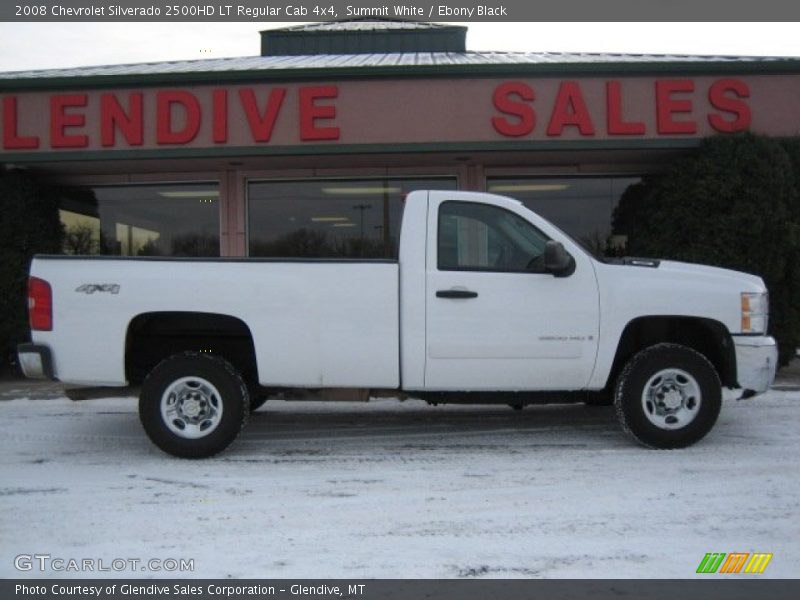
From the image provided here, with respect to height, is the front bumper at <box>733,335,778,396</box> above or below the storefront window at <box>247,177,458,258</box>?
below

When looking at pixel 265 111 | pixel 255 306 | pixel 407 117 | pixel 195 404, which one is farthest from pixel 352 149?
pixel 195 404

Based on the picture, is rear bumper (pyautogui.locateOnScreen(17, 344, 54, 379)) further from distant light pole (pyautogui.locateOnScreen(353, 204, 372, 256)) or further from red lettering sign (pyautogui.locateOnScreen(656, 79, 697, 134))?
red lettering sign (pyautogui.locateOnScreen(656, 79, 697, 134))

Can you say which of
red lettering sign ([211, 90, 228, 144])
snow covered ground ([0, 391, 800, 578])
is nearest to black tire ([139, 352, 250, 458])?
snow covered ground ([0, 391, 800, 578])

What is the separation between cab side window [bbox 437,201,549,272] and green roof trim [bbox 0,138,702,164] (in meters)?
4.67

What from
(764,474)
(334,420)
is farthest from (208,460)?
(764,474)

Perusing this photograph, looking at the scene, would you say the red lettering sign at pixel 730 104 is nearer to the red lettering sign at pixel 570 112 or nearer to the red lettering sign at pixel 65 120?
the red lettering sign at pixel 570 112

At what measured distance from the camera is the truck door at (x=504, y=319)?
5.90 m

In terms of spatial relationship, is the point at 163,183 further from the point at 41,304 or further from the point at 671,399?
the point at 671,399

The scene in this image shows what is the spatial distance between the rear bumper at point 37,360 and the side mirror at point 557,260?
383cm

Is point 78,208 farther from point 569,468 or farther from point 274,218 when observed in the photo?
point 569,468

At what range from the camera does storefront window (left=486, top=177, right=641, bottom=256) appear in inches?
472

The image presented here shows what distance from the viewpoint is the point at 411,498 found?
5023 mm

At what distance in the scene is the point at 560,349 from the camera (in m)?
5.94

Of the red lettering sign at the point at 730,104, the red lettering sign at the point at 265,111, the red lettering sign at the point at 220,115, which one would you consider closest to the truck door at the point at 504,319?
the red lettering sign at the point at 265,111
